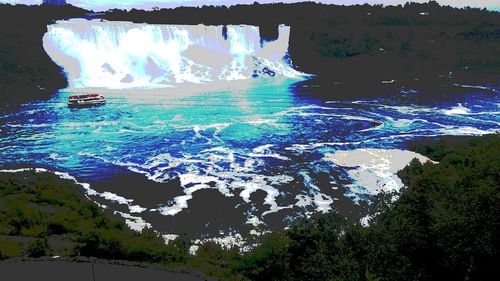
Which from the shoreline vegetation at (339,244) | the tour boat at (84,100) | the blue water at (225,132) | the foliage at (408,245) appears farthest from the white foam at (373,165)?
the tour boat at (84,100)

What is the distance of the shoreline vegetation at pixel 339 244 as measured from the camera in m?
9.95

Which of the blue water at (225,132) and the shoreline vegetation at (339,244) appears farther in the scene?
the blue water at (225,132)

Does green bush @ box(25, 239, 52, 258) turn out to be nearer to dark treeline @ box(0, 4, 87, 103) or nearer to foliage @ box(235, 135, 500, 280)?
foliage @ box(235, 135, 500, 280)

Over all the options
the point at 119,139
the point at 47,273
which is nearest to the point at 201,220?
the point at 47,273

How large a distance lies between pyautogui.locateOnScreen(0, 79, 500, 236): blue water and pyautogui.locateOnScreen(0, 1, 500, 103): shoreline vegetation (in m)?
4.79

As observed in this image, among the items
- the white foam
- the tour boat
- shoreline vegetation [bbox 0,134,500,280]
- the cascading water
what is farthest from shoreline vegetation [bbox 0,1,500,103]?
shoreline vegetation [bbox 0,134,500,280]

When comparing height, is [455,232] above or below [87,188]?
above

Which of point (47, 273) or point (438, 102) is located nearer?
point (47, 273)

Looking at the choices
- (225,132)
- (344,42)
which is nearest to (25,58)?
(225,132)

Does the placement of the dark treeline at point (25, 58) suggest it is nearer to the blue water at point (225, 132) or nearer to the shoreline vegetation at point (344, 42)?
the shoreline vegetation at point (344, 42)

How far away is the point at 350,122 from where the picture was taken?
29234 mm

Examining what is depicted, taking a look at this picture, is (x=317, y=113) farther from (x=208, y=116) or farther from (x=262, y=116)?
(x=208, y=116)

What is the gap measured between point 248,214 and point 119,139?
11.7 m

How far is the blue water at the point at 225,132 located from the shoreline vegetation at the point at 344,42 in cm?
479
